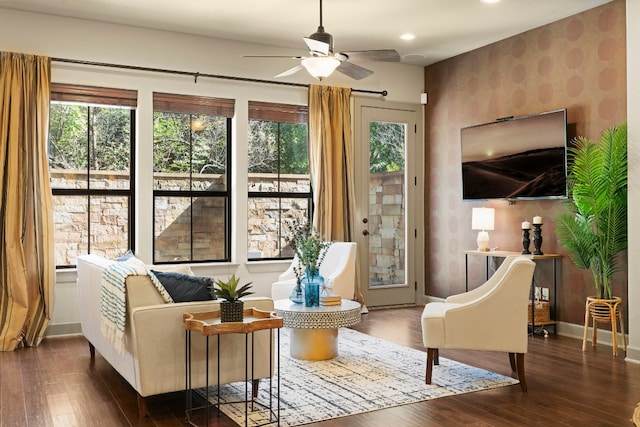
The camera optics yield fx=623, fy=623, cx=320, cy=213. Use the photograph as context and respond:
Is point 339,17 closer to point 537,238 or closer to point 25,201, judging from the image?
point 537,238

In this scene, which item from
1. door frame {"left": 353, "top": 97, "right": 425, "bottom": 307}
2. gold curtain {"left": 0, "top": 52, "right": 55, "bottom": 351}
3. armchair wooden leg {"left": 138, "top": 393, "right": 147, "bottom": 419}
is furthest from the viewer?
door frame {"left": 353, "top": 97, "right": 425, "bottom": 307}

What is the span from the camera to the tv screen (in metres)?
5.79

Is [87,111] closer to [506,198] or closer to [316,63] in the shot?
[316,63]

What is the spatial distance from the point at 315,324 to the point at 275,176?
282 cm

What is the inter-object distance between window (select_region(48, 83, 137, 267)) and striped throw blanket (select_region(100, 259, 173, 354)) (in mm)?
2349

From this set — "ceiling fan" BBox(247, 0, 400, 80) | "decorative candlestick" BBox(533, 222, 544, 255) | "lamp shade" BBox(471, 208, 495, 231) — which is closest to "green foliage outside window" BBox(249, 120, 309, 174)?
"lamp shade" BBox(471, 208, 495, 231)

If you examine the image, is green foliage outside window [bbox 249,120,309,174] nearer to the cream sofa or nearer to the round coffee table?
the round coffee table

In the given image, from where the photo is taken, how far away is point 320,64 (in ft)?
14.8

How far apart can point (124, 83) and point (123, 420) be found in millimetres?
3663

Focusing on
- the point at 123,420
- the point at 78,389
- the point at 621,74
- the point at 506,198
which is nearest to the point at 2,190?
the point at 78,389

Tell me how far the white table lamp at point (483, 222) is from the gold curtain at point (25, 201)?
13.4 ft

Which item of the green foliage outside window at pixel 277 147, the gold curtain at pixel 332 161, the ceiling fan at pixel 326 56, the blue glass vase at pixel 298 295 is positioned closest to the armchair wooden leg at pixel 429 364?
the blue glass vase at pixel 298 295

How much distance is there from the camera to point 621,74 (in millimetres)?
5293

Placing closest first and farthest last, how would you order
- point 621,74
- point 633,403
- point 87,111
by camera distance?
1. point 633,403
2. point 621,74
3. point 87,111
